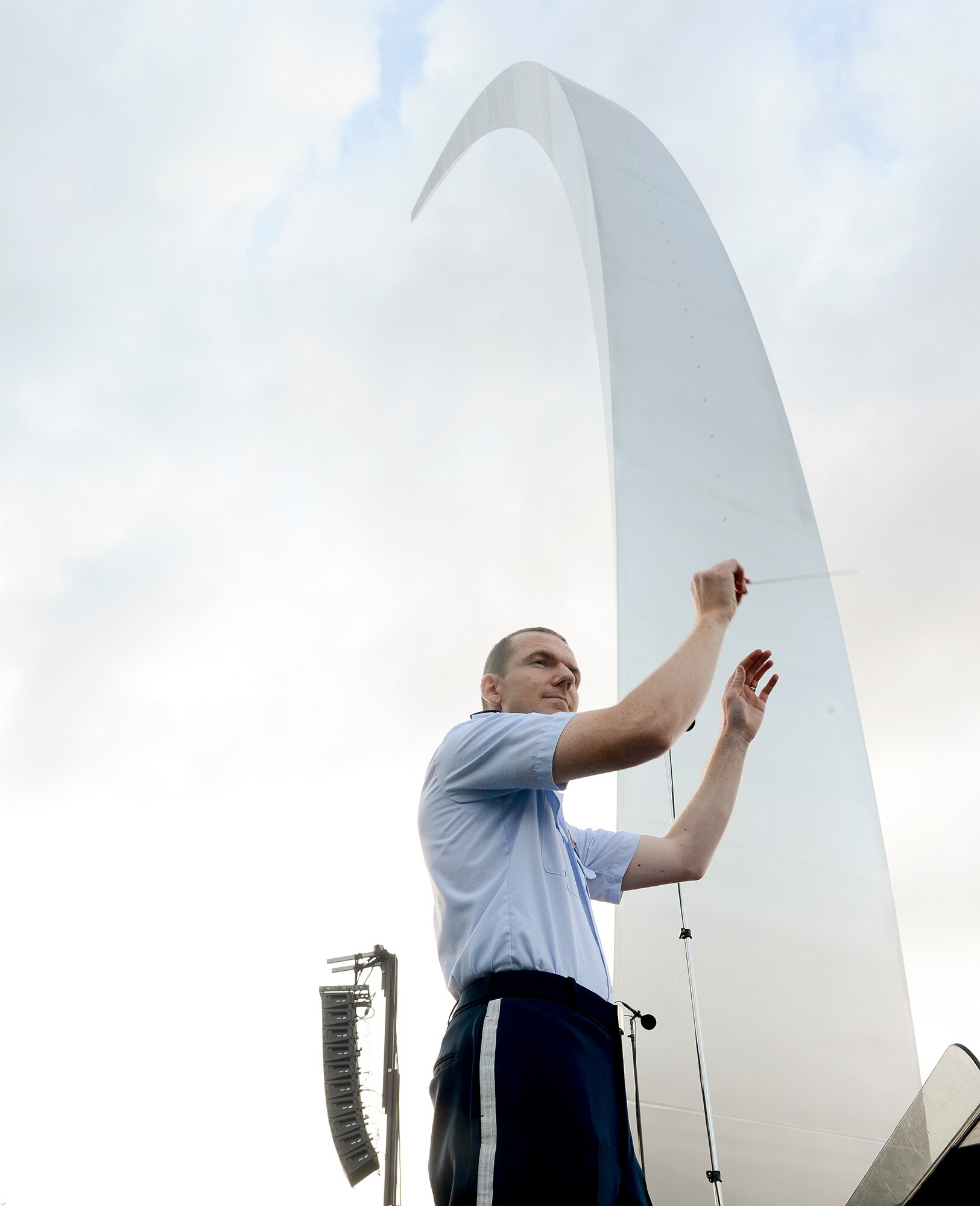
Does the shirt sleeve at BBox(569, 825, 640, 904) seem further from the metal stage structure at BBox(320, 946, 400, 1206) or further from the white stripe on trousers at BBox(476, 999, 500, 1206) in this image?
the metal stage structure at BBox(320, 946, 400, 1206)

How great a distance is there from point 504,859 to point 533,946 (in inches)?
3.6

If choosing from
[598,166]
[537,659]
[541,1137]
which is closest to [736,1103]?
[537,659]

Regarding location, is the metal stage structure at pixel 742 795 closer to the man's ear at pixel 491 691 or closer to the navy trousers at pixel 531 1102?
the man's ear at pixel 491 691

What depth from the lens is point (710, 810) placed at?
3.89 ft

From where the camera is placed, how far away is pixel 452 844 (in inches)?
36.2

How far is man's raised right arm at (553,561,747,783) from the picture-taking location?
0.83 m

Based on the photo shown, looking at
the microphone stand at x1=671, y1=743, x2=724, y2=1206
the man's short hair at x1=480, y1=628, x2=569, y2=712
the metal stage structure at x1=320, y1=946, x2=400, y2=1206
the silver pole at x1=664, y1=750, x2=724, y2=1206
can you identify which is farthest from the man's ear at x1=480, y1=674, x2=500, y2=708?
the metal stage structure at x1=320, y1=946, x2=400, y2=1206

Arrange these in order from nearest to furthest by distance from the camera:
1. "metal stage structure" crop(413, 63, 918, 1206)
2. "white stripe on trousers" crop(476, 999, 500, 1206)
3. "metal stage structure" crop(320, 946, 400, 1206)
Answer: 1. "white stripe on trousers" crop(476, 999, 500, 1206)
2. "metal stage structure" crop(413, 63, 918, 1206)
3. "metal stage structure" crop(320, 946, 400, 1206)

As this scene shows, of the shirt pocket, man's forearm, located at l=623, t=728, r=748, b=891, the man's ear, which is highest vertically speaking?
the man's ear

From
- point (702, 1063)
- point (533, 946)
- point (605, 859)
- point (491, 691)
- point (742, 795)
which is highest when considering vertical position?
point (742, 795)

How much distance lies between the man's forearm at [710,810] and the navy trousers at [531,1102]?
0.39 metres

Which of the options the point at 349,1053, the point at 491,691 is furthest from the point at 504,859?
the point at 349,1053

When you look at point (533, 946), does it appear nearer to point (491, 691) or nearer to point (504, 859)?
point (504, 859)

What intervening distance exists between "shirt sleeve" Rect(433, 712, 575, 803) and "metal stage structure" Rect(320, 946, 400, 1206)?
4.20 meters
